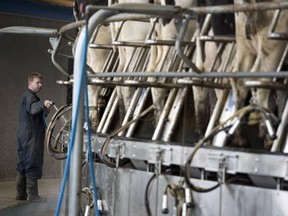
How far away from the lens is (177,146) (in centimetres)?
446

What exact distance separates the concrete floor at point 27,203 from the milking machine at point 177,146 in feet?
11.1

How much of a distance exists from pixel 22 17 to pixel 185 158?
7.42 meters

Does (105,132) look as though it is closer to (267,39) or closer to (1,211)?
(267,39)

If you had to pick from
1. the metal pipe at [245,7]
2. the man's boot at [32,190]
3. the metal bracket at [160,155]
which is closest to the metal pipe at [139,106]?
the metal bracket at [160,155]

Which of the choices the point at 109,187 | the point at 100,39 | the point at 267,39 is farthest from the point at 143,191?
the point at 100,39

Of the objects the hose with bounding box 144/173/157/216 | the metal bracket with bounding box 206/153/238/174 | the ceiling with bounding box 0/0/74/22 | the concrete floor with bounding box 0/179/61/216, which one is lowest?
the concrete floor with bounding box 0/179/61/216

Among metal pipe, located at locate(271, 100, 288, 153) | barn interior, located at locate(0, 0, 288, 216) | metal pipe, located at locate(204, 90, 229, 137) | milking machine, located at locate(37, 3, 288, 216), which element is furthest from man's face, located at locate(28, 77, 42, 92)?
metal pipe, located at locate(271, 100, 288, 153)

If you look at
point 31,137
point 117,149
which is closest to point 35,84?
point 31,137

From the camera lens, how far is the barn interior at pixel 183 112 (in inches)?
156

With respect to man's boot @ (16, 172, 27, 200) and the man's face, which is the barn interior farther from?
man's boot @ (16, 172, 27, 200)

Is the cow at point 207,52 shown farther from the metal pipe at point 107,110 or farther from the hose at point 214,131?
the metal pipe at point 107,110

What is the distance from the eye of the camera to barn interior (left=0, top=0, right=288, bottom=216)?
13.0ft

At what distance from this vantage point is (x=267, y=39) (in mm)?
4094

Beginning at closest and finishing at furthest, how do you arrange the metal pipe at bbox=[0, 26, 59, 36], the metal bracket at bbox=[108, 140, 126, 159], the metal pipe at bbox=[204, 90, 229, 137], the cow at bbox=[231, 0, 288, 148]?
the cow at bbox=[231, 0, 288, 148]
the metal pipe at bbox=[204, 90, 229, 137]
the metal bracket at bbox=[108, 140, 126, 159]
the metal pipe at bbox=[0, 26, 59, 36]
